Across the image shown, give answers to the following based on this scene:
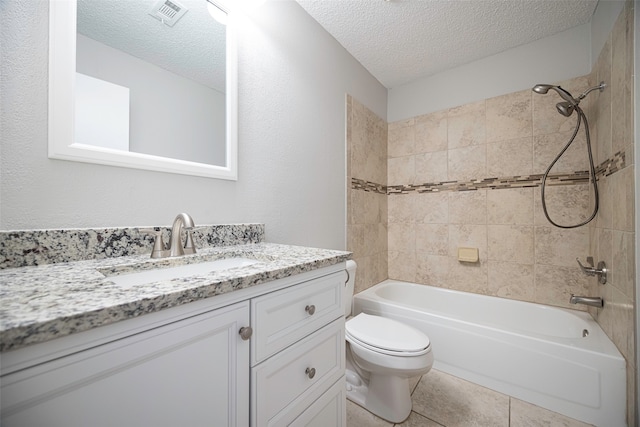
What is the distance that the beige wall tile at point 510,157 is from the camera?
1857mm

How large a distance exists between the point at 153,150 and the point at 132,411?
84cm

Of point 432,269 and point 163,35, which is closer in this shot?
point 163,35

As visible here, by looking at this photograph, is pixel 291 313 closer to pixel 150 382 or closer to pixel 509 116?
pixel 150 382

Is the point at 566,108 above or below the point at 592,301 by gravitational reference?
above

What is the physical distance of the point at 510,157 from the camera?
1.92 m

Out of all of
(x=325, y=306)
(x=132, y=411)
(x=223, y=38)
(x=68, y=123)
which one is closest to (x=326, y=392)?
(x=325, y=306)

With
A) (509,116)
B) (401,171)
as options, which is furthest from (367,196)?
(509,116)

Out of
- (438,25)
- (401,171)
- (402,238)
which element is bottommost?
(402,238)

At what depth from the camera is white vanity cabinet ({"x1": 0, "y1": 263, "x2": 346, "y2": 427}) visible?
0.35 meters

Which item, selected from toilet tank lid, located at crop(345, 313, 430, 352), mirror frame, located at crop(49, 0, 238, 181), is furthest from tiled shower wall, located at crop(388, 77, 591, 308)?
mirror frame, located at crop(49, 0, 238, 181)

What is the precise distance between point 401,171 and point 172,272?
219cm

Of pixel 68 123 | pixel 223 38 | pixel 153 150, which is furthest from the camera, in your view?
pixel 223 38

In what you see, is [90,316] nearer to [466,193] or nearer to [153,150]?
[153,150]

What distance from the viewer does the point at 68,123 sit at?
0.75m
